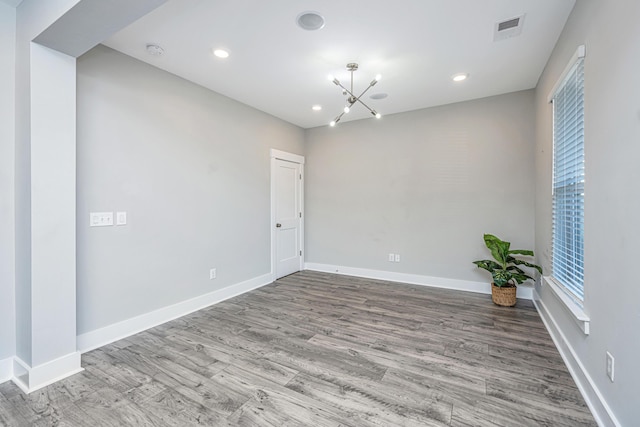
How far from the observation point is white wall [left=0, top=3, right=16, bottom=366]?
6.84 feet

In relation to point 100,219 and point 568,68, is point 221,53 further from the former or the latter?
point 568,68

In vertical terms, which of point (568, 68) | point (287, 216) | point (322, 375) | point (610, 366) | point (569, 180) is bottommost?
point (322, 375)

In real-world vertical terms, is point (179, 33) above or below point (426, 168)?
above

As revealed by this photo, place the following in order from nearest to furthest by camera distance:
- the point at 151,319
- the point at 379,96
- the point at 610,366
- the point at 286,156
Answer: the point at 610,366 → the point at 151,319 → the point at 379,96 → the point at 286,156

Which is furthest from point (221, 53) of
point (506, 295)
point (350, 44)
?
point (506, 295)

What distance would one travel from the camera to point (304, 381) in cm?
208

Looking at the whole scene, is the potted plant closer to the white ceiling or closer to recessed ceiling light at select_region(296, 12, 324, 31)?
the white ceiling

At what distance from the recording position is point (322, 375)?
7.06ft

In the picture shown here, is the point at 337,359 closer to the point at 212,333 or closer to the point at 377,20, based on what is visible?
the point at 212,333

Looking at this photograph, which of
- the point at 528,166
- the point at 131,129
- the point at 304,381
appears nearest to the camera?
the point at 304,381

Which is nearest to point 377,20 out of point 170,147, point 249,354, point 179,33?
point 179,33

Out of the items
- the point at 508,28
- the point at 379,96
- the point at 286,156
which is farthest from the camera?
the point at 286,156

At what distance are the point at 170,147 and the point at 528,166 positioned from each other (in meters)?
4.53

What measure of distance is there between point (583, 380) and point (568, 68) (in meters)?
2.29
